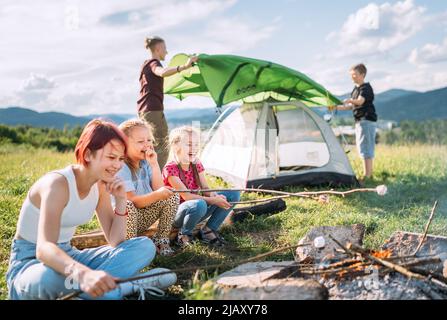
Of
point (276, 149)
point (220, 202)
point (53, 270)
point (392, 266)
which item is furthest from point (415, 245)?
point (276, 149)

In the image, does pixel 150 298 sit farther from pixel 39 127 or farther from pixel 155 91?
pixel 39 127

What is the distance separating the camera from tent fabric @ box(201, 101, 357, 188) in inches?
248

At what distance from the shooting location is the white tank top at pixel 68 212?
7.63ft

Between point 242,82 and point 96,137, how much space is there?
138 inches

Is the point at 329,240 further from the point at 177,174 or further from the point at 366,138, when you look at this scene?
the point at 366,138

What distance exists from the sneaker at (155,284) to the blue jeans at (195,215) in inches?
35.5

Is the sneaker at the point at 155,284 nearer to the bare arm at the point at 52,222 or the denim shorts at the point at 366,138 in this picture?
the bare arm at the point at 52,222

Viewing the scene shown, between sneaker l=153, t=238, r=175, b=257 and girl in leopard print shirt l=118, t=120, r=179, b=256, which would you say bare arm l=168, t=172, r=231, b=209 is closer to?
girl in leopard print shirt l=118, t=120, r=179, b=256

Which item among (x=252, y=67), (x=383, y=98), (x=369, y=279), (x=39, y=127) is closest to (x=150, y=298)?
(x=369, y=279)

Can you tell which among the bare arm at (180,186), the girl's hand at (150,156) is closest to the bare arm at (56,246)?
the girl's hand at (150,156)

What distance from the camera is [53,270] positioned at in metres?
2.25

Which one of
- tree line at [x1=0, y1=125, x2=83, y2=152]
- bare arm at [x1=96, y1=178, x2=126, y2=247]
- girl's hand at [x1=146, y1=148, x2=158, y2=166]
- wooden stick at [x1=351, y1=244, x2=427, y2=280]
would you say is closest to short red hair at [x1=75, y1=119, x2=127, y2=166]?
bare arm at [x1=96, y1=178, x2=126, y2=247]

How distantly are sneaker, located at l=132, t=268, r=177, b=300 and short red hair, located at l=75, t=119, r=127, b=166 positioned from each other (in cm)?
80

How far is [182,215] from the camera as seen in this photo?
3.80 metres
